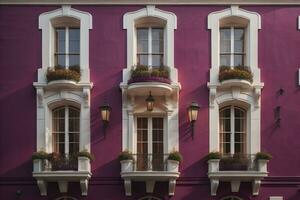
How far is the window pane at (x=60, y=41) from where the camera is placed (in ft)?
81.3

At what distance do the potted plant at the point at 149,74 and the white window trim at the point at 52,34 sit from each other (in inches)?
69.2

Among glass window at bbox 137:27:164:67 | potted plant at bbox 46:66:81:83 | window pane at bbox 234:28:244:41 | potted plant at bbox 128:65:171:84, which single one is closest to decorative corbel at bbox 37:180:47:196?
potted plant at bbox 46:66:81:83

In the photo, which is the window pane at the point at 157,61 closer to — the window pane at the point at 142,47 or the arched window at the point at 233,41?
the window pane at the point at 142,47

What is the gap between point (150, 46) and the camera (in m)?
24.7

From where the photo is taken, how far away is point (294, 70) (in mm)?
24359

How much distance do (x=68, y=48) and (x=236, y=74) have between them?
6.00m

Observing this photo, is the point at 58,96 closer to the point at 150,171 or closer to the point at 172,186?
the point at 150,171

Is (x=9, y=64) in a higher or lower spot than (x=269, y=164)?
higher

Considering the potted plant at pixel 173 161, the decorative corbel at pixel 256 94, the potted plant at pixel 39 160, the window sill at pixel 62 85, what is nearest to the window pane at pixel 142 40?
the window sill at pixel 62 85

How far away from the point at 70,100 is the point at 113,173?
293 centimetres

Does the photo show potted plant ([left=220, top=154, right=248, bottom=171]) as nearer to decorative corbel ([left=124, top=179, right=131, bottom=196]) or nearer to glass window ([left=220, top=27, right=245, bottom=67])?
decorative corbel ([left=124, top=179, right=131, bottom=196])

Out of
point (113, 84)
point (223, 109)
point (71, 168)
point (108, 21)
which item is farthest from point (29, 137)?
point (223, 109)

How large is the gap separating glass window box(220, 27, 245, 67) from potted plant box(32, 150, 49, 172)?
22.9ft

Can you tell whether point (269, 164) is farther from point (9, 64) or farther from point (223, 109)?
point (9, 64)
